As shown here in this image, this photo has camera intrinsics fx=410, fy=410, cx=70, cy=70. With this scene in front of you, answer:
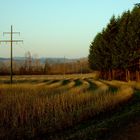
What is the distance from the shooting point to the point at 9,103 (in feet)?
69.6

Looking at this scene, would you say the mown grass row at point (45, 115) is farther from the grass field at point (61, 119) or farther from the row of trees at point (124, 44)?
the row of trees at point (124, 44)

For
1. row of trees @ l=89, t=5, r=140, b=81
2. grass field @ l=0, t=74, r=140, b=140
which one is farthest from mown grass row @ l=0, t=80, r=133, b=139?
row of trees @ l=89, t=5, r=140, b=81

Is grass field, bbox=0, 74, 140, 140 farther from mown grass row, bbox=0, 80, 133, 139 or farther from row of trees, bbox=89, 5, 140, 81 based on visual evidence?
row of trees, bbox=89, 5, 140, 81

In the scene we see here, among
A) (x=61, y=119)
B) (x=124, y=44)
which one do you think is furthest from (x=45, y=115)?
(x=124, y=44)

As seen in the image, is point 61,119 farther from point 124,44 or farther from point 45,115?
point 124,44

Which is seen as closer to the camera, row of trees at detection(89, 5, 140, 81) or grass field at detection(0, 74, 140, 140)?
grass field at detection(0, 74, 140, 140)

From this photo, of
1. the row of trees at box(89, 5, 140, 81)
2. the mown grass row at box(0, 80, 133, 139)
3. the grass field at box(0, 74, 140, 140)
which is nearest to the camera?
the grass field at box(0, 74, 140, 140)

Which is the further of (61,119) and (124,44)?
(124,44)

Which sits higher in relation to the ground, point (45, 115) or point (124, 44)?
point (124, 44)

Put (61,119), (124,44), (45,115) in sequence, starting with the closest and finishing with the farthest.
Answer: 1. (61,119)
2. (45,115)
3. (124,44)

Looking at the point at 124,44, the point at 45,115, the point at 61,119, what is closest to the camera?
the point at 61,119

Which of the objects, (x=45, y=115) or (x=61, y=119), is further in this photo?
(x=45, y=115)

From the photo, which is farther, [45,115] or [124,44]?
[124,44]

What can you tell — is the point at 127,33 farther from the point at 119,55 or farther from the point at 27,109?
the point at 27,109
